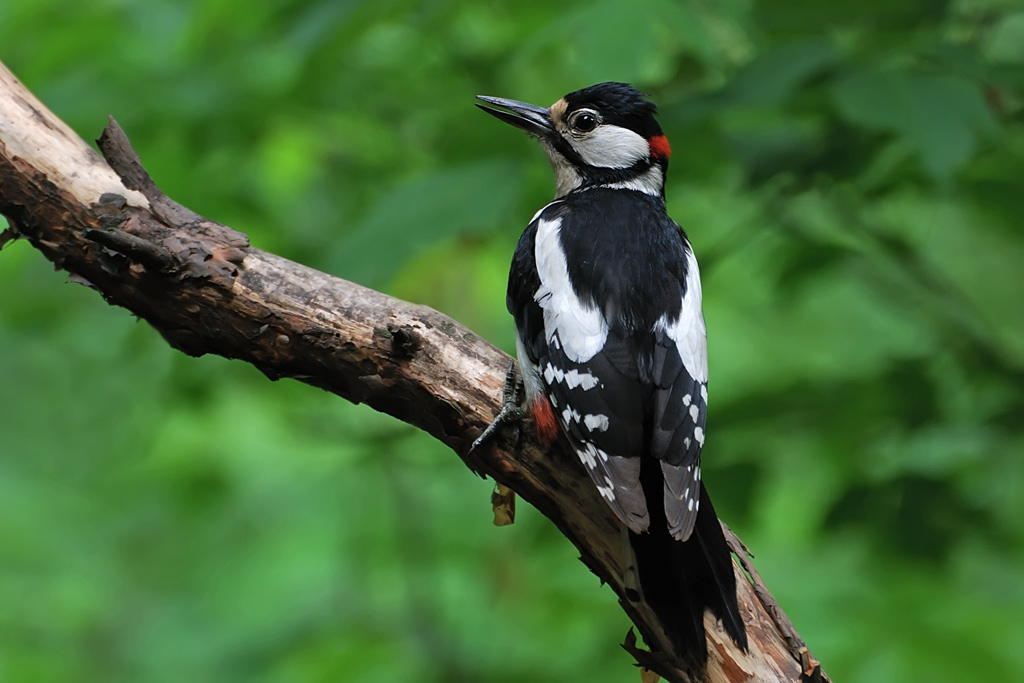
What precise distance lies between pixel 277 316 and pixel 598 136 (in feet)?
4.03

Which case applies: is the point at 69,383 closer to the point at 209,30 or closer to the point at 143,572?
the point at 143,572

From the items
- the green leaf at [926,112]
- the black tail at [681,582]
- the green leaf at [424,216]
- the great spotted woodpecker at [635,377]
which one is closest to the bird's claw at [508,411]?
the great spotted woodpecker at [635,377]

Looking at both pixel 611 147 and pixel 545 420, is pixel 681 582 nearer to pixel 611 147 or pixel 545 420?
pixel 545 420

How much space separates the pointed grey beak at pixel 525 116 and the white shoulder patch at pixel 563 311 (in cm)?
59

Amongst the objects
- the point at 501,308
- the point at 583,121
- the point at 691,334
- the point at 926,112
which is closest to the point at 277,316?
the point at 691,334

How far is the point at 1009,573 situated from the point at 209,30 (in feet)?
11.4

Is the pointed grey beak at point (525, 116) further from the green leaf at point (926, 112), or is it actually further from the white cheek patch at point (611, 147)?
the green leaf at point (926, 112)

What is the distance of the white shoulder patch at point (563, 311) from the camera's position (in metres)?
1.93

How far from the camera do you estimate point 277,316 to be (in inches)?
77.7

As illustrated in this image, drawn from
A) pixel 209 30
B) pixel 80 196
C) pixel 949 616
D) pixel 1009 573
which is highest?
pixel 209 30

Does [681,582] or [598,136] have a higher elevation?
[598,136]

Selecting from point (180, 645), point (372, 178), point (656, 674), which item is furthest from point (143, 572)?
point (656, 674)

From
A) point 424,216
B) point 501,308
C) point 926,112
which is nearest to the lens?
point 926,112

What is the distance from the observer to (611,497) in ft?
5.59
